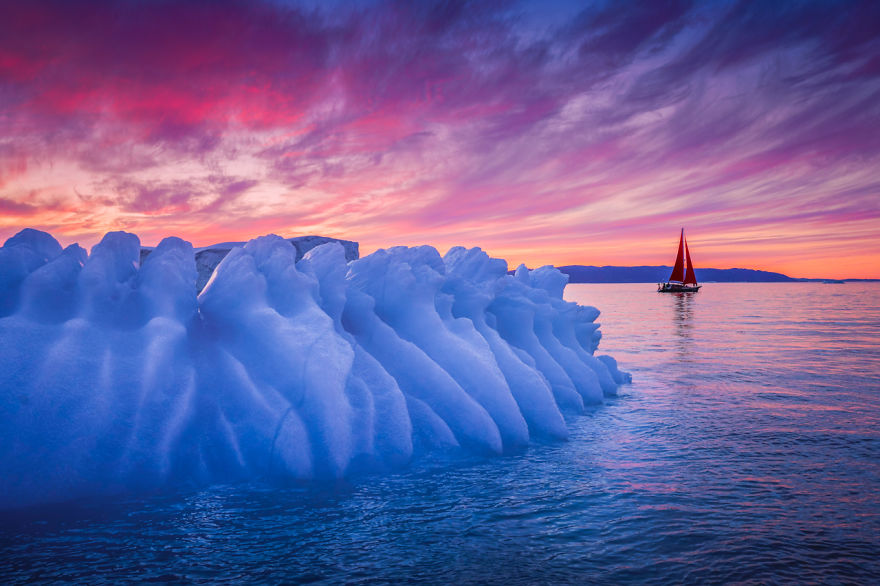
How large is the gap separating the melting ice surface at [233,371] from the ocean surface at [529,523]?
0.38 m

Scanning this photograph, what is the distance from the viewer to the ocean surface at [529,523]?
4039 mm

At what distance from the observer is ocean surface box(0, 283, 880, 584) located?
13.3 feet

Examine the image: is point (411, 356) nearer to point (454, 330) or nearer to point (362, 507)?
point (454, 330)

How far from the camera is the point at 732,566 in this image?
4160mm

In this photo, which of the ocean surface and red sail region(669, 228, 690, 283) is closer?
the ocean surface

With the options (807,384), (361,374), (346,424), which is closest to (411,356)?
(361,374)

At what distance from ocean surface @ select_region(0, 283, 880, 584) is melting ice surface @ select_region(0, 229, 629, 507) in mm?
376

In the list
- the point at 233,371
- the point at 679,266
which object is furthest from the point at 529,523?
the point at 679,266

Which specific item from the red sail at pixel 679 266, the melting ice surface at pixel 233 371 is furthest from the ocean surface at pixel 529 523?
the red sail at pixel 679 266

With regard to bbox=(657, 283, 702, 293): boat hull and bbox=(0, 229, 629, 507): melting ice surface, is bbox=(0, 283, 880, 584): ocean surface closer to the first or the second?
bbox=(0, 229, 629, 507): melting ice surface

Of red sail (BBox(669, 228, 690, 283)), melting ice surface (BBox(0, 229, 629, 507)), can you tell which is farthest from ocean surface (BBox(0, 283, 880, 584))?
red sail (BBox(669, 228, 690, 283))

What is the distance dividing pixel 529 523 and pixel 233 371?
389 cm

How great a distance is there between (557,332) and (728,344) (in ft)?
49.5

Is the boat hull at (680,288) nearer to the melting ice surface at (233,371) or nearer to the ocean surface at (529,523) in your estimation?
the ocean surface at (529,523)
